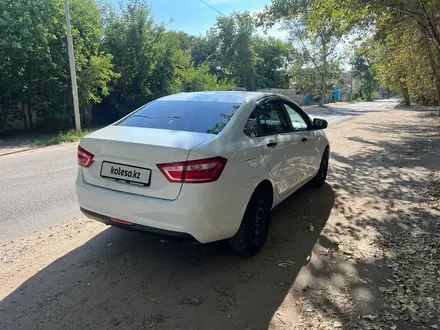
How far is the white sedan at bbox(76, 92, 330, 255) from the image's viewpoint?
291 cm

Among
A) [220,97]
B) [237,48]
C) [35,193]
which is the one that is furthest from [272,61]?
[220,97]

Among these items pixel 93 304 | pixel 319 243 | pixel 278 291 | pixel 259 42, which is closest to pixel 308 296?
pixel 278 291

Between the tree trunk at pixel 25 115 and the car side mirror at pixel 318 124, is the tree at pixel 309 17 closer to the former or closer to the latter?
the car side mirror at pixel 318 124

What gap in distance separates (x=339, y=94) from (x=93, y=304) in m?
71.6

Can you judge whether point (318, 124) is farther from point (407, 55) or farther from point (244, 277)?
point (407, 55)

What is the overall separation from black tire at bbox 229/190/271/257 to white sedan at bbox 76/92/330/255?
0.01 meters

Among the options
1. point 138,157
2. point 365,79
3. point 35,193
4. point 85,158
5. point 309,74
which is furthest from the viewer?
point 365,79

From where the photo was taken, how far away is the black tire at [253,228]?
340 cm

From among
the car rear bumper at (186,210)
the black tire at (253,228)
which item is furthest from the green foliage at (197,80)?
the car rear bumper at (186,210)

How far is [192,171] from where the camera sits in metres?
2.88

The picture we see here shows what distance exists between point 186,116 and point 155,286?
1.75 meters

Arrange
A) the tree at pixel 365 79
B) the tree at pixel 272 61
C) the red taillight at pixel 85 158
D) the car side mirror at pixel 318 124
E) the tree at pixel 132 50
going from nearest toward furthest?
1. the red taillight at pixel 85 158
2. the car side mirror at pixel 318 124
3. the tree at pixel 132 50
4. the tree at pixel 272 61
5. the tree at pixel 365 79

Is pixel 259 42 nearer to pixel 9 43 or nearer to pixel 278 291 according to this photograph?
pixel 9 43

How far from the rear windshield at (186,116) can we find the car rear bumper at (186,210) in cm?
67
